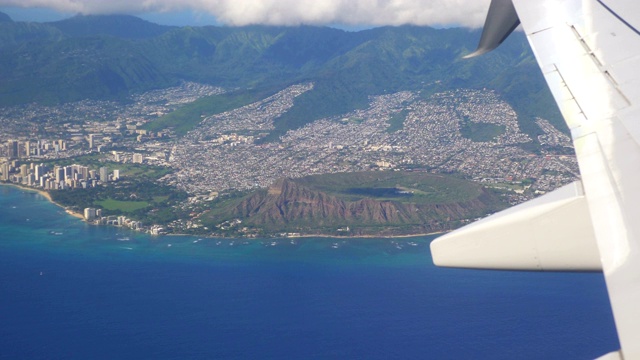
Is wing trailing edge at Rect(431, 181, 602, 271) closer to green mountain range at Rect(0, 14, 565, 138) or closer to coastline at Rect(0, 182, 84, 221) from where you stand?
coastline at Rect(0, 182, 84, 221)

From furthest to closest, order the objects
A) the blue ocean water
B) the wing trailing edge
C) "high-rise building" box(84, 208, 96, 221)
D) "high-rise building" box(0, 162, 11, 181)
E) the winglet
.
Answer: "high-rise building" box(0, 162, 11, 181), "high-rise building" box(84, 208, 96, 221), the blue ocean water, the winglet, the wing trailing edge

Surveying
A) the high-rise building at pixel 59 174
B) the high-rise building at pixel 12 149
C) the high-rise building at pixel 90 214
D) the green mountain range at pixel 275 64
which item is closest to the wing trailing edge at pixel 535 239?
the high-rise building at pixel 90 214

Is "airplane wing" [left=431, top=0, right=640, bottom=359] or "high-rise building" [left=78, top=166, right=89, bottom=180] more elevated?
"high-rise building" [left=78, top=166, right=89, bottom=180]

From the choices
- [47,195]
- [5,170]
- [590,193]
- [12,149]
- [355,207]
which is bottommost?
[590,193]

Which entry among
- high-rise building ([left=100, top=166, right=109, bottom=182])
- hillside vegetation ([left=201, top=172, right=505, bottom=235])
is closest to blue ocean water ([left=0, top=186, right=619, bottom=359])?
hillside vegetation ([left=201, top=172, right=505, bottom=235])

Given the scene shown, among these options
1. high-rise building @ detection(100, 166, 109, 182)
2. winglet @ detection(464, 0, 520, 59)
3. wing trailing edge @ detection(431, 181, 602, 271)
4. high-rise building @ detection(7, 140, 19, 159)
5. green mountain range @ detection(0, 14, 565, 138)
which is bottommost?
wing trailing edge @ detection(431, 181, 602, 271)

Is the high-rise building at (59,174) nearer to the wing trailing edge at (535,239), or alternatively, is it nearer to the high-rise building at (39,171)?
the high-rise building at (39,171)

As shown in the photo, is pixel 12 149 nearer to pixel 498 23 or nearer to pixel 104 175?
pixel 104 175

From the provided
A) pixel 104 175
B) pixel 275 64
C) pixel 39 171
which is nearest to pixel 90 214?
pixel 104 175
